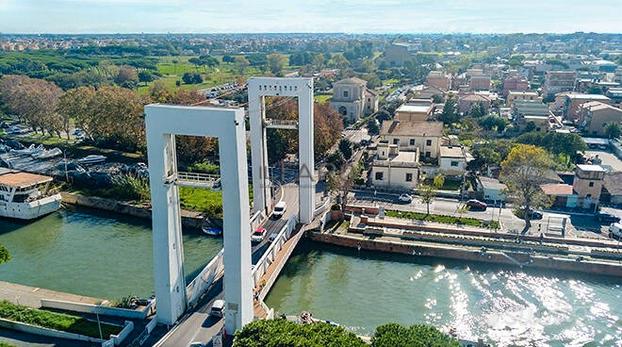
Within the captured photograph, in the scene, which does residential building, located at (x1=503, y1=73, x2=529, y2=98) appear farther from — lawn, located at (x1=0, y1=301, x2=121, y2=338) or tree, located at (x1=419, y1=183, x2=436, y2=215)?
lawn, located at (x1=0, y1=301, x2=121, y2=338)

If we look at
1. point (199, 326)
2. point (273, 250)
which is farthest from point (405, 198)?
point (199, 326)

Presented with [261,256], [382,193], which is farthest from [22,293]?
[382,193]

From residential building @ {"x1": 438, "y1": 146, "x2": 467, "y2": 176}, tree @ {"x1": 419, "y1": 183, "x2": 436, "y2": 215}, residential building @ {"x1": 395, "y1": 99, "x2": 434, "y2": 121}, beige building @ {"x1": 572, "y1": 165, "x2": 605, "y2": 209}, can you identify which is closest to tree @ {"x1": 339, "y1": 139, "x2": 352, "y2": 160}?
residential building @ {"x1": 438, "y1": 146, "x2": 467, "y2": 176}

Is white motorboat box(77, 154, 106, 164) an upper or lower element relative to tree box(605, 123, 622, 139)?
lower

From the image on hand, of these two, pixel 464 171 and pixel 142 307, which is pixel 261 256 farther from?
pixel 464 171

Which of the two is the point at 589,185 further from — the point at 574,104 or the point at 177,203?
the point at 574,104
